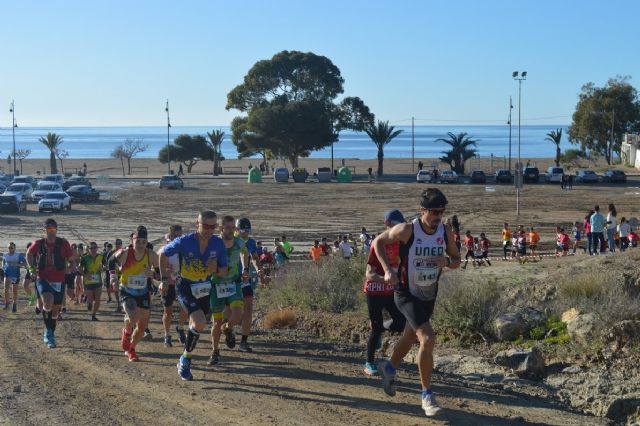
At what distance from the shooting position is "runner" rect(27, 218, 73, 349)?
11.1 metres

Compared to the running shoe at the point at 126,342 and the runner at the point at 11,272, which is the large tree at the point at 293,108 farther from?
the running shoe at the point at 126,342

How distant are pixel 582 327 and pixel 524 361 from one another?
43.9 inches

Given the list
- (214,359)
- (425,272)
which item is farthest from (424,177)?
(425,272)

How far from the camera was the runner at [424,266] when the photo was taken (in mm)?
7199

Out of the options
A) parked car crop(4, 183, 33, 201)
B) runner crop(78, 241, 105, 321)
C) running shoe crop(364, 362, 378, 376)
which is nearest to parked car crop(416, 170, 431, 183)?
parked car crop(4, 183, 33, 201)

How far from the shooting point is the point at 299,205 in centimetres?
4959

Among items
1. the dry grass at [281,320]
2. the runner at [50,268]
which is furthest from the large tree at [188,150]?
the runner at [50,268]

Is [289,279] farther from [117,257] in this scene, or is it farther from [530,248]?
[530,248]

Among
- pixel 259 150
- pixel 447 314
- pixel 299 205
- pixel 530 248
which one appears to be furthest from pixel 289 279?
pixel 259 150

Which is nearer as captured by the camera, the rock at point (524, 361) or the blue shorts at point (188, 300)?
the blue shorts at point (188, 300)

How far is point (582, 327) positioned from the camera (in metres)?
9.97

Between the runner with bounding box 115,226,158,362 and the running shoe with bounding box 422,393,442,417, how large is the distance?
408cm

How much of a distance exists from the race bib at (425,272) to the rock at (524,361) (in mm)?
2486

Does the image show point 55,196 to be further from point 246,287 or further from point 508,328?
point 508,328
